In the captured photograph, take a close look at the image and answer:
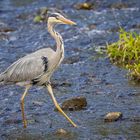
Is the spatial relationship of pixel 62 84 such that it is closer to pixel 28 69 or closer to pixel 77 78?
pixel 77 78

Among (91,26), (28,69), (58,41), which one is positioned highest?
(58,41)

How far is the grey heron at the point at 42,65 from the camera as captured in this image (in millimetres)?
8305

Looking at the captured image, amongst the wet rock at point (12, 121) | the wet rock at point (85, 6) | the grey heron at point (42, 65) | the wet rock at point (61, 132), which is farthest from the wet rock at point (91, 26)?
the wet rock at point (61, 132)

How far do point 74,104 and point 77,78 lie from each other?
1.80 metres

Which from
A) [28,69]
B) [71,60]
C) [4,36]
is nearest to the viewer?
[28,69]

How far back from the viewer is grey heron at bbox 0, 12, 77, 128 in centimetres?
830

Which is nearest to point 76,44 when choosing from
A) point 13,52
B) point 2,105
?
point 13,52

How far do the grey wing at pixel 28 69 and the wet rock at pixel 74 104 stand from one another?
0.81 m

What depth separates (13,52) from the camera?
12438mm

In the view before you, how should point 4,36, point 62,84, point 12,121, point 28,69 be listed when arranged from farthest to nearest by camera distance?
point 4,36, point 62,84, point 12,121, point 28,69

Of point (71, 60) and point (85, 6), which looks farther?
point (85, 6)

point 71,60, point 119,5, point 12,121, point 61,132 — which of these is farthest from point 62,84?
point 119,5

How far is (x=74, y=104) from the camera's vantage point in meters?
8.93

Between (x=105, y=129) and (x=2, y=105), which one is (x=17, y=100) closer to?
(x=2, y=105)
